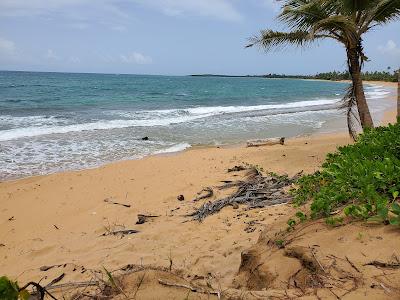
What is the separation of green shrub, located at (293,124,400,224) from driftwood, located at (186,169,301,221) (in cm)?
91

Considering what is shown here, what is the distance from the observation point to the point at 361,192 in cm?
350

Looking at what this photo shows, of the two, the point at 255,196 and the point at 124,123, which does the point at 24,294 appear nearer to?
the point at 255,196

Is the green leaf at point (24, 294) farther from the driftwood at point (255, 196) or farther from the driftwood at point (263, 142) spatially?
the driftwood at point (263, 142)

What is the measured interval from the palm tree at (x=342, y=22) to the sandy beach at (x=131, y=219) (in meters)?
2.50

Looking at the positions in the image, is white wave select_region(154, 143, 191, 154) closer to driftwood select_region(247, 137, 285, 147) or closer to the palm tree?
driftwood select_region(247, 137, 285, 147)

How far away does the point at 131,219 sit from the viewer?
6207 mm

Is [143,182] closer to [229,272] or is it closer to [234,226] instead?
[234,226]

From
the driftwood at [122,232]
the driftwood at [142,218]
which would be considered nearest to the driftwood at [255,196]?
the driftwood at [142,218]

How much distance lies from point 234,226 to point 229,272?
140cm

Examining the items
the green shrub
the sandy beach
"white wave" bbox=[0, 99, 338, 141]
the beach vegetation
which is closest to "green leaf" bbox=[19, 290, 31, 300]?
the beach vegetation

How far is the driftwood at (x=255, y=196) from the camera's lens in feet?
18.8

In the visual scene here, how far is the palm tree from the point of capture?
820 centimetres

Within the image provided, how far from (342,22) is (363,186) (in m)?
5.74

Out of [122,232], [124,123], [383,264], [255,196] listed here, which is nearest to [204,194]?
[255,196]
